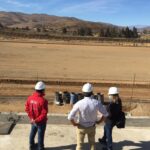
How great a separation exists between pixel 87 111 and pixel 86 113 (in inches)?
1.5

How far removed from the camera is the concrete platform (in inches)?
304

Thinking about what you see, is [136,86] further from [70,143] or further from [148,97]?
[70,143]

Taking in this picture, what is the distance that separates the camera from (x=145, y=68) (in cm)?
2984

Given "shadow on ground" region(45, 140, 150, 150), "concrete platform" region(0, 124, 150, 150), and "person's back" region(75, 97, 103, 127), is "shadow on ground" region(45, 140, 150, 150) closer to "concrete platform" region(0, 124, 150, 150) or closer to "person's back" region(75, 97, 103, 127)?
"concrete platform" region(0, 124, 150, 150)

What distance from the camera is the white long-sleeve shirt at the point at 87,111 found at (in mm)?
6312

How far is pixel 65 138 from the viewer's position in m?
8.17

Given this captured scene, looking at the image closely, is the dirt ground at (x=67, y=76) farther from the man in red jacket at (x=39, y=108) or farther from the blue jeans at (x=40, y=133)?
the man in red jacket at (x=39, y=108)

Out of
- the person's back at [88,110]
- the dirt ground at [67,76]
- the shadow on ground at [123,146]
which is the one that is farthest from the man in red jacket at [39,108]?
the dirt ground at [67,76]

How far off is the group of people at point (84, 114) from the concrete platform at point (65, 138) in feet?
1.44

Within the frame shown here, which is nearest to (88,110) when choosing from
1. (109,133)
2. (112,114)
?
(112,114)

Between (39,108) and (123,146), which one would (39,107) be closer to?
(39,108)

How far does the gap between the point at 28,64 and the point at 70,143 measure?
70.6 feet

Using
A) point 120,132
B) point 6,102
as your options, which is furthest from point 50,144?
point 6,102

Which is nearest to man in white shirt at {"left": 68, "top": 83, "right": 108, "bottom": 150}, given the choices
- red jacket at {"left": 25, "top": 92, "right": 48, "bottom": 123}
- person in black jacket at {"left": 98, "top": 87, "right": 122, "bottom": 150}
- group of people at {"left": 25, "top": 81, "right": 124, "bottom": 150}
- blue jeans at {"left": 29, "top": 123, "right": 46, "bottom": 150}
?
group of people at {"left": 25, "top": 81, "right": 124, "bottom": 150}
